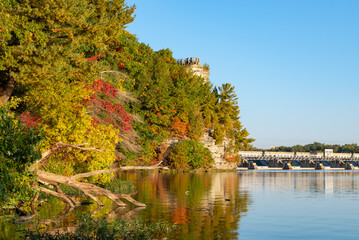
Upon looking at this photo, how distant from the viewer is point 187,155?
90312mm

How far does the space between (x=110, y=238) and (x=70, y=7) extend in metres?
19.1

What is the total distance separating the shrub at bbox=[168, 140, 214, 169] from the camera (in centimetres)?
8788

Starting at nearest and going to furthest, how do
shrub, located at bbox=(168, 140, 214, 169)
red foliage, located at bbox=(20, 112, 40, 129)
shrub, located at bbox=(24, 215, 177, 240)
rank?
shrub, located at bbox=(24, 215, 177, 240) < red foliage, located at bbox=(20, 112, 40, 129) < shrub, located at bbox=(168, 140, 214, 169)

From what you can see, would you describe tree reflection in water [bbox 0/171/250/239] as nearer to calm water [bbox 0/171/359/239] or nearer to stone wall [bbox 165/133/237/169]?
calm water [bbox 0/171/359/239]

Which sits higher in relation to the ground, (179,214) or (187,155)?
(187,155)

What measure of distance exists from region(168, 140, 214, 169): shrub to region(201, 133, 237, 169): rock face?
781 centimetres

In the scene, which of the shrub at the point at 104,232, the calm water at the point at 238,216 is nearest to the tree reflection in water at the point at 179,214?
the calm water at the point at 238,216

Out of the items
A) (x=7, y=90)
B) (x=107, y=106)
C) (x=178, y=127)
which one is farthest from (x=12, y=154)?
(x=178, y=127)

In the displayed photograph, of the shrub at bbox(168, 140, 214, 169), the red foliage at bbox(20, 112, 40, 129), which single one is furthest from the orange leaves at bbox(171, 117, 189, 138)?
the red foliage at bbox(20, 112, 40, 129)

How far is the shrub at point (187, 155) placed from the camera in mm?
87875

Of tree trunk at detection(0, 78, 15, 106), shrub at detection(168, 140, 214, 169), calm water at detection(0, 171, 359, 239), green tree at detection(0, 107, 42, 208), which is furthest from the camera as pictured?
shrub at detection(168, 140, 214, 169)

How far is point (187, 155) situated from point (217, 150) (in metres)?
18.4

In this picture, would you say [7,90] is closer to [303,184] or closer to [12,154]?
[12,154]

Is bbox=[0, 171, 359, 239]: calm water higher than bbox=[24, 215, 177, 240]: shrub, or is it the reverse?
bbox=[24, 215, 177, 240]: shrub
